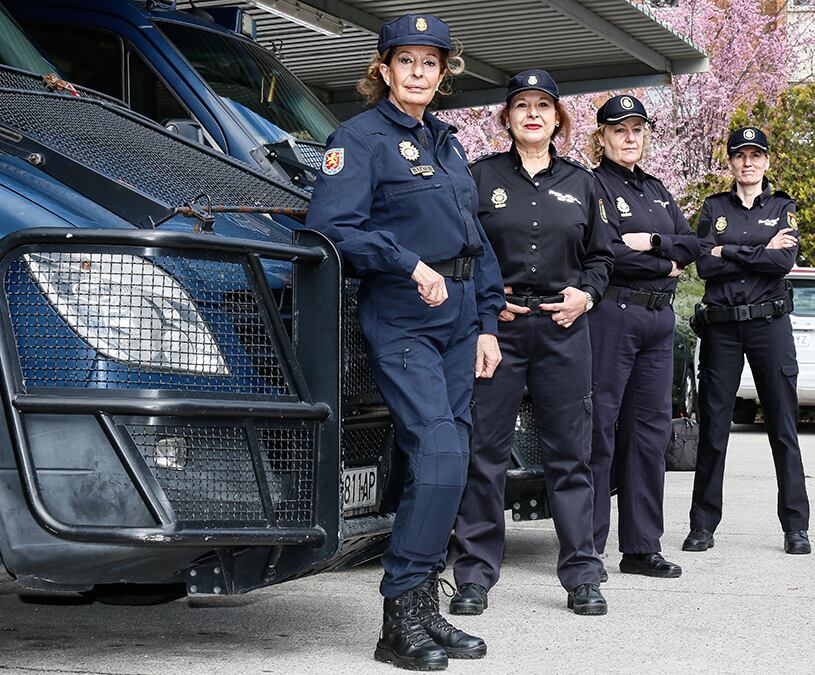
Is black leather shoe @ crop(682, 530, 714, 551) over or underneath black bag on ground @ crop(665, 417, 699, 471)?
underneath

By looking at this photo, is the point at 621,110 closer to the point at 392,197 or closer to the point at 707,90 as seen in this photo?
the point at 392,197

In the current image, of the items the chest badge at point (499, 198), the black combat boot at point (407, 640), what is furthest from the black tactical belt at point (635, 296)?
the black combat boot at point (407, 640)

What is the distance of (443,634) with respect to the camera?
4.68 m

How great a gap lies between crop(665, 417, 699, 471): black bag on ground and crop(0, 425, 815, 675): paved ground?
2.61 ft

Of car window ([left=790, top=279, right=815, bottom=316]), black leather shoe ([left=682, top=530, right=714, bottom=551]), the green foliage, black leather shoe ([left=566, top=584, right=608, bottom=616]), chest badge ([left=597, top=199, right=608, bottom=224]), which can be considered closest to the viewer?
black leather shoe ([left=566, top=584, right=608, bottom=616])

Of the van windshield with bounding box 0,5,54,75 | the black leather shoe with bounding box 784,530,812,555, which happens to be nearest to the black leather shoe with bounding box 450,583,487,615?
the black leather shoe with bounding box 784,530,812,555

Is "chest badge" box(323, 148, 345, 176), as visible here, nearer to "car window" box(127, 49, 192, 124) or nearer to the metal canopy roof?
"car window" box(127, 49, 192, 124)

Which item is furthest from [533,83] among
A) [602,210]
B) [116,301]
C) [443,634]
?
[116,301]

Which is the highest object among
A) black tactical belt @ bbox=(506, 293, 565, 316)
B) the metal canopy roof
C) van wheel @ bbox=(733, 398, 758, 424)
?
the metal canopy roof

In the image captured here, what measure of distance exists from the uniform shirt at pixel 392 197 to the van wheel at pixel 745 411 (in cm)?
1179

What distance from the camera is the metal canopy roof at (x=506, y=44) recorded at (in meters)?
11.2

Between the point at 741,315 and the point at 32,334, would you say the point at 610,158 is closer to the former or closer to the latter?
the point at 741,315

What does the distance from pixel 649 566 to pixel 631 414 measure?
684mm

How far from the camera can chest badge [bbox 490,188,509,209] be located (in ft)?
18.7
